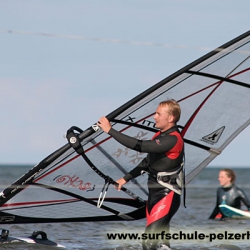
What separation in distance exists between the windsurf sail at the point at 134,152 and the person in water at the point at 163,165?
88 cm

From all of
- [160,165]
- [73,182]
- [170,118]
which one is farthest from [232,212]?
[170,118]

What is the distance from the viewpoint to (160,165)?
5.59 meters

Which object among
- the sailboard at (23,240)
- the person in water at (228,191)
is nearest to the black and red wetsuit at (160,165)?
the sailboard at (23,240)

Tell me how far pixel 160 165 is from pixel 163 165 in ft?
0.10

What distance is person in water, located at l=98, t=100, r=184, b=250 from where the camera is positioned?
544cm

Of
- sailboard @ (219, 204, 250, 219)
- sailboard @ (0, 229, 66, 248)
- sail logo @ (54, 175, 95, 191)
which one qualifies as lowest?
sailboard @ (0, 229, 66, 248)

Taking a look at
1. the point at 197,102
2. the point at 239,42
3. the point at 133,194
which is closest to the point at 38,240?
the point at 133,194

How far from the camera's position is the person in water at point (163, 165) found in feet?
17.8

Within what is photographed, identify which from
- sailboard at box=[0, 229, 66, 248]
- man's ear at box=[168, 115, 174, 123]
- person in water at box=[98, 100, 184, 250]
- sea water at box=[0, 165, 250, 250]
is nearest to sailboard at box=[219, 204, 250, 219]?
sea water at box=[0, 165, 250, 250]

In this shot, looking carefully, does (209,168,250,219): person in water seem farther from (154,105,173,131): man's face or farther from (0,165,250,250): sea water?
(154,105,173,131): man's face

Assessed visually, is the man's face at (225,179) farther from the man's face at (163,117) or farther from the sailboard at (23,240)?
the man's face at (163,117)

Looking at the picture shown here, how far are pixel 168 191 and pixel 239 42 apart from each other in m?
1.83

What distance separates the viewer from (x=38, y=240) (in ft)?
23.5

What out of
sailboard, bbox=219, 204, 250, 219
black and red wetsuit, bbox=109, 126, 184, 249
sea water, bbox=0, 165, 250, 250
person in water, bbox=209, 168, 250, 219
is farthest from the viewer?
person in water, bbox=209, 168, 250, 219
